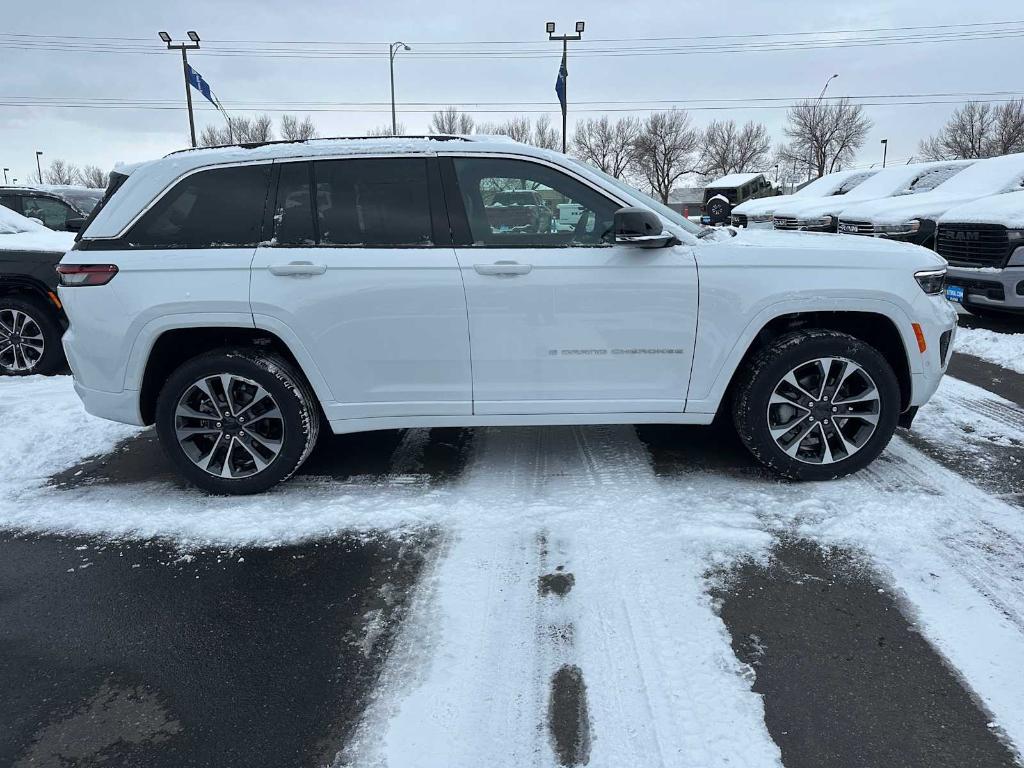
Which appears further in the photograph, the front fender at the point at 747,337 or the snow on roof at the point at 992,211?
the snow on roof at the point at 992,211

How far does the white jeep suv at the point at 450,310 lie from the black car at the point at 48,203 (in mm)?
7240

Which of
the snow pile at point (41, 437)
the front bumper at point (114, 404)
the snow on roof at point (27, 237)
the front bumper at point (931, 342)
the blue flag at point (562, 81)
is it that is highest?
the blue flag at point (562, 81)

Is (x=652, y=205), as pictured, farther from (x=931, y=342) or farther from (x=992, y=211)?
(x=992, y=211)

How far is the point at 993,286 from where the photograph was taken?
7.82 m

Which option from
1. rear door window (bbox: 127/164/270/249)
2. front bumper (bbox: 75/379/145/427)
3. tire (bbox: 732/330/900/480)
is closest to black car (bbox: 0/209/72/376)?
front bumper (bbox: 75/379/145/427)

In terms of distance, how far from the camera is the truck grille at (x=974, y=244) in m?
7.87

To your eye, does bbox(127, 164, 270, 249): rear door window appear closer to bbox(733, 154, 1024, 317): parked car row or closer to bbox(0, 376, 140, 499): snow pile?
bbox(0, 376, 140, 499): snow pile

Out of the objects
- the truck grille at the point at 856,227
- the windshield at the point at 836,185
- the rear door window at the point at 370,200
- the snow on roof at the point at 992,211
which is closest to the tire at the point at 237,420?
the rear door window at the point at 370,200

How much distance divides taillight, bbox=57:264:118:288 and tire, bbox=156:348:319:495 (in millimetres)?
599

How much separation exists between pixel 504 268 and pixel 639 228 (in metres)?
0.73

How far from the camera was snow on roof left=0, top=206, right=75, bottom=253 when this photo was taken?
22.8 ft

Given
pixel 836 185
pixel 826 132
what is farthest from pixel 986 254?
pixel 826 132

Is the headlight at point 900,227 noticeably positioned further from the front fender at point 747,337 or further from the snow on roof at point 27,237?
the snow on roof at point 27,237

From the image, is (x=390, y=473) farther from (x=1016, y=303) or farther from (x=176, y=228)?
(x=1016, y=303)
